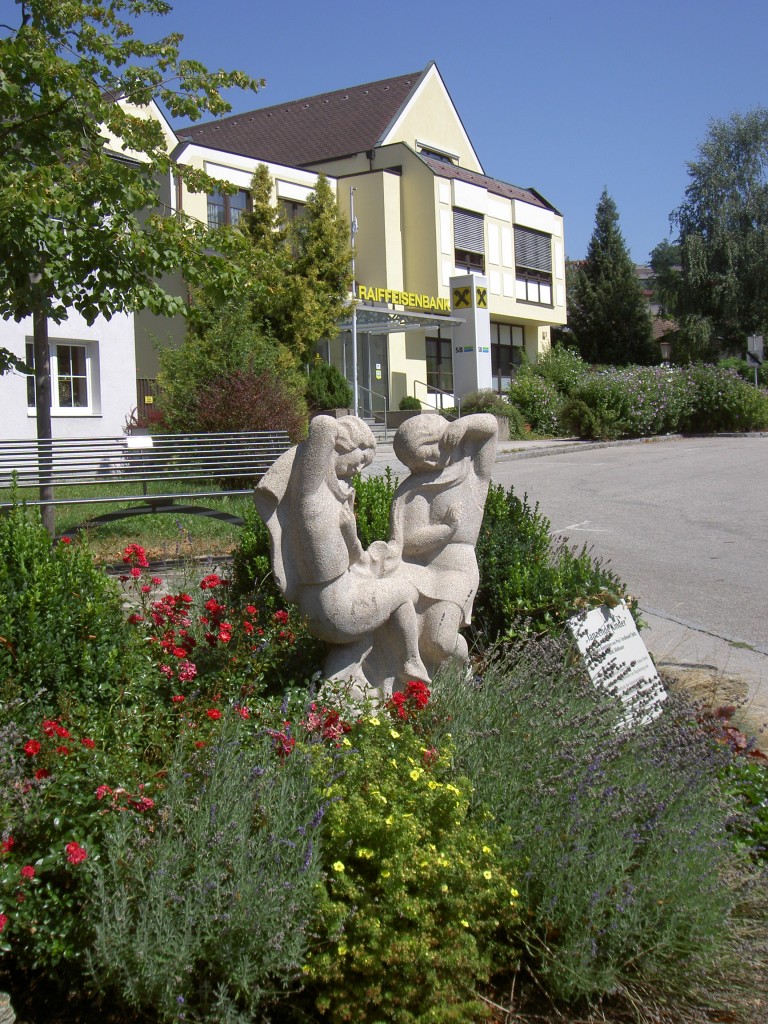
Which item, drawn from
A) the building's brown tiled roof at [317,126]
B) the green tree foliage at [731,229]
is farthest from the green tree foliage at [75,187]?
the green tree foliage at [731,229]

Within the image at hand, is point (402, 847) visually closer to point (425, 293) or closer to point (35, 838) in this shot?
point (35, 838)

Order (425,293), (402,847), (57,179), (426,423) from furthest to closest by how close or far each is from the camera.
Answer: (425,293) < (57,179) < (426,423) < (402,847)

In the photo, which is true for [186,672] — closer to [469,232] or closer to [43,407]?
[43,407]

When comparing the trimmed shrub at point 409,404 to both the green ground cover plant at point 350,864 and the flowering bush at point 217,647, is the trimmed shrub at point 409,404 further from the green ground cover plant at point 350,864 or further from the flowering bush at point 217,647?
the green ground cover plant at point 350,864

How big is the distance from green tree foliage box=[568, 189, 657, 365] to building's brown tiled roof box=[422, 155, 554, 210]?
265 inches

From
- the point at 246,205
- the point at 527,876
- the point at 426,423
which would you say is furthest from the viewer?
the point at 246,205

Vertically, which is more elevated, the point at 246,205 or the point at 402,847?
the point at 246,205

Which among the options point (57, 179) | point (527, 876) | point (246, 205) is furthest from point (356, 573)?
point (246, 205)

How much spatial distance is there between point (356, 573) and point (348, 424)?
0.63 meters

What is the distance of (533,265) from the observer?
129ft

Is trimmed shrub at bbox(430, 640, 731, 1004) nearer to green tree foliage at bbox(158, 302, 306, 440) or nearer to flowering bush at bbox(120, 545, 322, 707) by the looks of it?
flowering bush at bbox(120, 545, 322, 707)

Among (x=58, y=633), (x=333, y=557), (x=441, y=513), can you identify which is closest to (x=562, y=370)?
(x=441, y=513)

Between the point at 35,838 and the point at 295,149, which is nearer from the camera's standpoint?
the point at 35,838

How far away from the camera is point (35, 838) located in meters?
2.62
